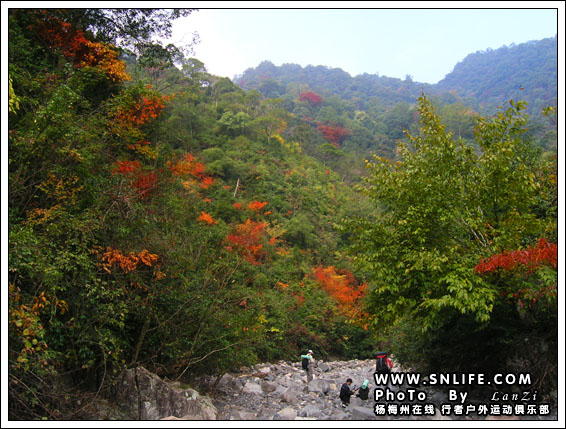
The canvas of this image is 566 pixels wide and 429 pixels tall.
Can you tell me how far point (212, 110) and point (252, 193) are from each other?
1146 centimetres

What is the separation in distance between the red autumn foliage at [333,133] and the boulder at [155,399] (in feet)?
130

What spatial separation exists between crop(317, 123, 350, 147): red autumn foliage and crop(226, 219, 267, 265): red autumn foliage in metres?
25.5

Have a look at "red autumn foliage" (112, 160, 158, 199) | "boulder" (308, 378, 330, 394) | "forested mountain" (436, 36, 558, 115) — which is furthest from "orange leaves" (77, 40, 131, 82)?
"forested mountain" (436, 36, 558, 115)

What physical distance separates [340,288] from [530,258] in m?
16.1

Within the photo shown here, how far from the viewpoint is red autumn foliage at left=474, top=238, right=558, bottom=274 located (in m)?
5.25

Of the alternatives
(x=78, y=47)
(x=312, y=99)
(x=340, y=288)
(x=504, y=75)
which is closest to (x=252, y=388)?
(x=78, y=47)

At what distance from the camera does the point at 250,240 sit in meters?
20.0

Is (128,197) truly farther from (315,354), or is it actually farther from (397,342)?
(315,354)

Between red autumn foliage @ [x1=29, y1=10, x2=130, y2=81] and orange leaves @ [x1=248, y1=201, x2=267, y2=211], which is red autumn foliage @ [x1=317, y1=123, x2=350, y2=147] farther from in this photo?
red autumn foliage @ [x1=29, y1=10, x2=130, y2=81]

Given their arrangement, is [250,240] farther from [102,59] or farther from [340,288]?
[102,59]

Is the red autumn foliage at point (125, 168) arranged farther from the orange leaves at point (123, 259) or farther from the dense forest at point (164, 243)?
the orange leaves at point (123, 259)

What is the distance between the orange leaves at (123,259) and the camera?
7750 millimetres

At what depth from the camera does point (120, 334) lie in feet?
26.7

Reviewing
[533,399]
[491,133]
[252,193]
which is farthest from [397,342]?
[252,193]
